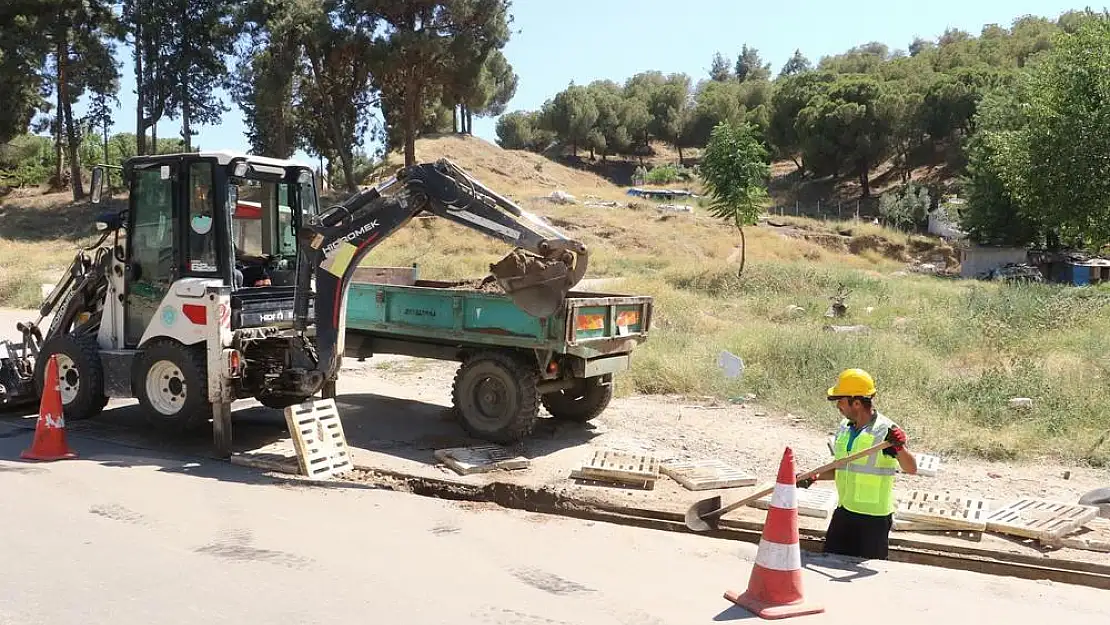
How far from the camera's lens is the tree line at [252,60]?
35750 millimetres

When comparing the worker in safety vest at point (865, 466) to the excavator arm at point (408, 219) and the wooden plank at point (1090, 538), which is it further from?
the excavator arm at point (408, 219)

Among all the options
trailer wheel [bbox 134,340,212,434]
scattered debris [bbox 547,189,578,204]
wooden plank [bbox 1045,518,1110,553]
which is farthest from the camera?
scattered debris [bbox 547,189,578,204]

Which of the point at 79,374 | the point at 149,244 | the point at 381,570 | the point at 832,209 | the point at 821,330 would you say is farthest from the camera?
the point at 832,209

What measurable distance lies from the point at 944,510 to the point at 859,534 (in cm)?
142

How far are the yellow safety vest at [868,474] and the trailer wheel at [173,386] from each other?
5725mm

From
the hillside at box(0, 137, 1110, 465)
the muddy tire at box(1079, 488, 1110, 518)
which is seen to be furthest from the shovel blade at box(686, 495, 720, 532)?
the hillside at box(0, 137, 1110, 465)

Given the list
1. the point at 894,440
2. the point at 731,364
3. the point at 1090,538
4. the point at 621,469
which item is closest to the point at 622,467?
the point at 621,469

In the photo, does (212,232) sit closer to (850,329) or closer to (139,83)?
(850,329)

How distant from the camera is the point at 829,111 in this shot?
5697cm

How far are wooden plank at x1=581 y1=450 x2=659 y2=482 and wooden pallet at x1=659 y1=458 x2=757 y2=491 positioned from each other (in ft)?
0.58

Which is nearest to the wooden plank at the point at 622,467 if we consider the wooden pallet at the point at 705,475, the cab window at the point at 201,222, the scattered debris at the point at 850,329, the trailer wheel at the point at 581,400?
the wooden pallet at the point at 705,475

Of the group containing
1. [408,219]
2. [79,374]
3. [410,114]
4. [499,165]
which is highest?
[410,114]

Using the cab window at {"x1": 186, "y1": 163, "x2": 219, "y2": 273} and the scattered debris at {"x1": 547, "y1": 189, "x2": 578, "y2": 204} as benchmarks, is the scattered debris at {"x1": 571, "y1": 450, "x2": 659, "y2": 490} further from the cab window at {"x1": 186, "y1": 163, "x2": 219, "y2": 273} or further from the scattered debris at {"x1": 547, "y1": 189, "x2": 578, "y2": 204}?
the scattered debris at {"x1": 547, "y1": 189, "x2": 578, "y2": 204}

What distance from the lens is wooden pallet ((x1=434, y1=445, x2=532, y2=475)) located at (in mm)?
7859
